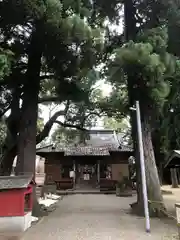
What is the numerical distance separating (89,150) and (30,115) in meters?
12.8

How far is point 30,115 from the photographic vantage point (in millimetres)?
12164

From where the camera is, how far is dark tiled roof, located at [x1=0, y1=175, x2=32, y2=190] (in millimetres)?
8531

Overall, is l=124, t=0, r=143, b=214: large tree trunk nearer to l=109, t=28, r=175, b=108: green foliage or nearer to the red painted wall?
l=109, t=28, r=175, b=108: green foliage

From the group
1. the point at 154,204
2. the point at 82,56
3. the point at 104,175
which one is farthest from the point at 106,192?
the point at 82,56

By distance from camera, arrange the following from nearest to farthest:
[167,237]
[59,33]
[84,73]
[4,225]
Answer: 1. [167,237]
2. [4,225]
3. [59,33]
4. [84,73]

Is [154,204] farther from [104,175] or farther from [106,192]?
[104,175]

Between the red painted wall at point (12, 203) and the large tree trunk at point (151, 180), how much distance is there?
15.3ft

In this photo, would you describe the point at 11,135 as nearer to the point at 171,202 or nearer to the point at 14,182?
the point at 14,182

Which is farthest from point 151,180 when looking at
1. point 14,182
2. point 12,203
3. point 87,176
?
point 87,176

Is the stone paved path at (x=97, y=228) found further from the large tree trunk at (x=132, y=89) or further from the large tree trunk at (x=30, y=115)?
the large tree trunk at (x=30, y=115)

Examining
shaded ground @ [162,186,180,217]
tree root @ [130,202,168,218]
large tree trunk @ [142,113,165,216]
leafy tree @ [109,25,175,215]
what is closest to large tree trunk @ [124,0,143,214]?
tree root @ [130,202,168,218]

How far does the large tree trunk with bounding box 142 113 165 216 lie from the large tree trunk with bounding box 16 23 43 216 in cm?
444

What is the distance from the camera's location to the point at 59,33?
991cm

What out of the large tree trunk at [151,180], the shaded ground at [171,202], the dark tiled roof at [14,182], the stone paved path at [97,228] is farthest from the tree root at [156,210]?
the dark tiled roof at [14,182]
